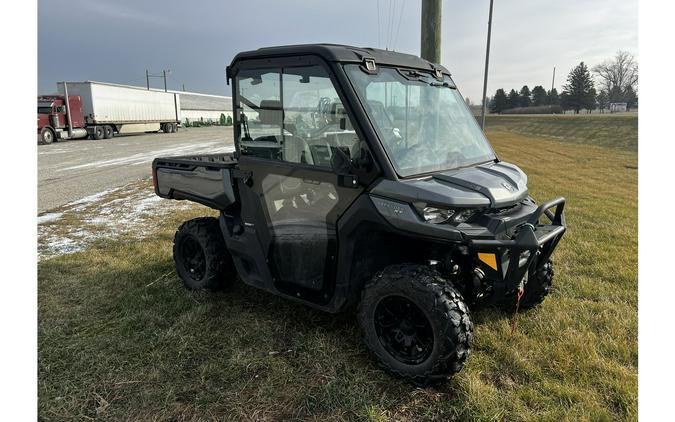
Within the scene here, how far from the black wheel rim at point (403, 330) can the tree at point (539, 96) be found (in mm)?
82742

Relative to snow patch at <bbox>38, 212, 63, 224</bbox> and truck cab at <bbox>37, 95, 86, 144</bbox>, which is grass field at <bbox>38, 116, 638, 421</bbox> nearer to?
snow patch at <bbox>38, 212, 63, 224</bbox>

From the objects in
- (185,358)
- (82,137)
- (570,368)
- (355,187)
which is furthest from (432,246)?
(82,137)

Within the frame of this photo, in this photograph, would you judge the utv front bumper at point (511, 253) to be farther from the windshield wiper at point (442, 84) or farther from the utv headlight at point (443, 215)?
the windshield wiper at point (442, 84)

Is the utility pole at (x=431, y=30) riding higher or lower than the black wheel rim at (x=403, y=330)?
higher

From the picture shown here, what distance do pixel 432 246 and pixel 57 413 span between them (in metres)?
2.54

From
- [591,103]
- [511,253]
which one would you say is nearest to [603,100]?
[591,103]

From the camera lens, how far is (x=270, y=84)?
323cm

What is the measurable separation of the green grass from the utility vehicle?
24033mm

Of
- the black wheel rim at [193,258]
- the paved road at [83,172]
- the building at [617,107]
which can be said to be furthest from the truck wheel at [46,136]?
the building at [617,107]

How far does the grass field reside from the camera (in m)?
2.64

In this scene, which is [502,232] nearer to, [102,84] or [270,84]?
[270,84]

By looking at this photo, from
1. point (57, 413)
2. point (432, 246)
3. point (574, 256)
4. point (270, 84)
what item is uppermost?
point (270, 84)

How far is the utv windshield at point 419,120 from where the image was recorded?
2.85 m

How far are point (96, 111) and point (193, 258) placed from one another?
27.3 metres
